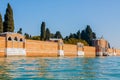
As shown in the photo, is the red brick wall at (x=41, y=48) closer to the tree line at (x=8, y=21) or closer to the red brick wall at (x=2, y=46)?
the tree line at (x=8, y=21)

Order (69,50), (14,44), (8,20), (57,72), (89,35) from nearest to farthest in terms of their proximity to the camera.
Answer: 1. (57,72)
2. (14,44)
3. (8,20)
4. (69,50)
5. (89,35)

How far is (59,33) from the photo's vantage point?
61000 mm

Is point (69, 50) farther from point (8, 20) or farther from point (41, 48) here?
point (8, 20)

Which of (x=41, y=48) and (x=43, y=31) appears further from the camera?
(x=43, y=31)

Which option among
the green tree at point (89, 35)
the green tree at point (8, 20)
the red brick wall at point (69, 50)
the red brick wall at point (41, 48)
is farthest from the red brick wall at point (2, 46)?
the green tree at point (89, 35)

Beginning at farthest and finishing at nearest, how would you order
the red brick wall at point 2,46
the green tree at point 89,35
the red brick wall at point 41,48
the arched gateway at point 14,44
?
the green tree at point 89,35 < the red brick wall at point 41,48 < the arched gateway at point 14,44 < the red brick wall at point 2,46

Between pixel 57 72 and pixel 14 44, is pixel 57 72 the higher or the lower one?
the lower one

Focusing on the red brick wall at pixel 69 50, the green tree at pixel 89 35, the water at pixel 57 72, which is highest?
the green tree at pixel 89 35

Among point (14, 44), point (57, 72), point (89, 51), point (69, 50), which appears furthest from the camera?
point (89, 51)

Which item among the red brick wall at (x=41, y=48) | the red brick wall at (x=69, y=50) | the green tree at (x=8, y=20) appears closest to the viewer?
the red brick wall at (x=41, y=48)

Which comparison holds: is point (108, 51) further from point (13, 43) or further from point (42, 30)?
point (13, 43)

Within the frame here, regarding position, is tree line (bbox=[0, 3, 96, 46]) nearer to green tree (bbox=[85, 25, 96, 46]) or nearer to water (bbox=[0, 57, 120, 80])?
green tree (bbox=[85, 25, 96, 46])

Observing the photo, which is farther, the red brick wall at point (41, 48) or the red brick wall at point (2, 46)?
the red brick wall at point (41, 48)

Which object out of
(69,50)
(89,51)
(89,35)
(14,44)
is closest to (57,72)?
(14,44)
